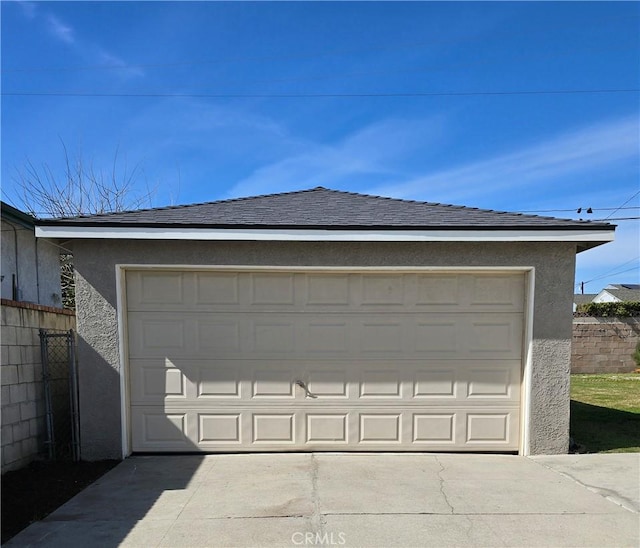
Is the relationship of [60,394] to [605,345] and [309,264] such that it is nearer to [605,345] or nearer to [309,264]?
[309,264]

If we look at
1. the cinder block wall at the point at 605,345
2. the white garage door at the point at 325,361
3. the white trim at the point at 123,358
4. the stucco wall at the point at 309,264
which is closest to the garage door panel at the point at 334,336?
the white garage door at the point at 325,361

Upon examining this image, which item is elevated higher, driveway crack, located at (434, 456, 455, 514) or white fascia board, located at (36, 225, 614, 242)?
white fascia board, located at (36, 225, 614, 242)

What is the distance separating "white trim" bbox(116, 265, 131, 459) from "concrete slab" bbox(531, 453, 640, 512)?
511cm

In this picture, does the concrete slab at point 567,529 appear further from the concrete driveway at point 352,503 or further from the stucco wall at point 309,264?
the stucco wall at point 309,264

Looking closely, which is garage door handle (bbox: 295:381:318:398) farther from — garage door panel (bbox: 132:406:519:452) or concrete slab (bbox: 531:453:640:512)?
concrete slab (bbox: 531:453:640:512)

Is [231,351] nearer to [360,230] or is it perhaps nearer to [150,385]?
[150,385]

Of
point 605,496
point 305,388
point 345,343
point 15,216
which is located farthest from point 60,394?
point 605,496

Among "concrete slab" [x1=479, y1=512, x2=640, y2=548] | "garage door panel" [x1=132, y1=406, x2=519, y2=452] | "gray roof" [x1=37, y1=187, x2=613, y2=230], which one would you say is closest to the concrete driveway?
"concrete slab" [x1=479, y1=512, x2=640, y2=548]

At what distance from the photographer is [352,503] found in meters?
4.07

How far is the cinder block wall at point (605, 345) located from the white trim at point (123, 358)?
590 inches

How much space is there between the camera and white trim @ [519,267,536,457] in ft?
18.2

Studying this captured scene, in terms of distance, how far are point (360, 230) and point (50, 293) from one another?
4994 millimetres

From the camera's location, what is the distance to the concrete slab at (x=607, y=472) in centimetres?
427

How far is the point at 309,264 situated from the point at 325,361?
1.29 meters
